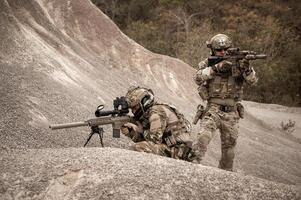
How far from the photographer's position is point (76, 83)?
37.5 feet

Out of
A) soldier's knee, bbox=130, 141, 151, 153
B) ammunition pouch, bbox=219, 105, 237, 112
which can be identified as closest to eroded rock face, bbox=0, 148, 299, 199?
soldier's knee, bbox=130, 141, 151, 153

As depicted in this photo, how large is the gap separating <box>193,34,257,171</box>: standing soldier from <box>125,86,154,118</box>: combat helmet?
1138mm

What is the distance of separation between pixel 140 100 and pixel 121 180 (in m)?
1.91

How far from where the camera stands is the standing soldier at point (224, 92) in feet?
26.7

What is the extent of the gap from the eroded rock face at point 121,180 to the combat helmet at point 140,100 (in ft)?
3.95

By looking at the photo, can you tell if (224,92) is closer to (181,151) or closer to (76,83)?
(181,151)

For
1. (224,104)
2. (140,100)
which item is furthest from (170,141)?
(224,104)

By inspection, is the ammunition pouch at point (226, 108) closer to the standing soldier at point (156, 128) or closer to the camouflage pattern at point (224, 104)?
the camouflage pattern at point (224, 104)

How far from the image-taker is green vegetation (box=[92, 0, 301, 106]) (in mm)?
31516

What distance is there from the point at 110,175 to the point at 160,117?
179 centimetres

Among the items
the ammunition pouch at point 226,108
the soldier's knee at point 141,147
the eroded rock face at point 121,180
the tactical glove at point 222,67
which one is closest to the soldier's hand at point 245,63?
the tactical glove at point 222,67

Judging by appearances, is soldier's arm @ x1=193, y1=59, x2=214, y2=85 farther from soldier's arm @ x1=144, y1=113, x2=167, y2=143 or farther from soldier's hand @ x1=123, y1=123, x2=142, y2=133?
soldier's hand @ x1=123, y1=123, x2=142, y2=133

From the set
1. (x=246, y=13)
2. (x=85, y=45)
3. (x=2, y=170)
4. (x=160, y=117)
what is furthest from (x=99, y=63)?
(x=246, y=13)

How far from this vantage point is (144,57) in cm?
1806
